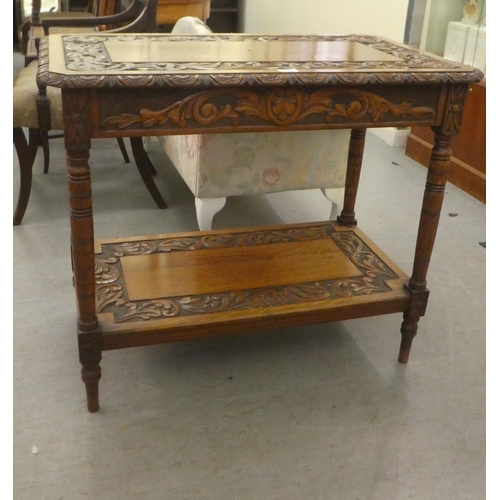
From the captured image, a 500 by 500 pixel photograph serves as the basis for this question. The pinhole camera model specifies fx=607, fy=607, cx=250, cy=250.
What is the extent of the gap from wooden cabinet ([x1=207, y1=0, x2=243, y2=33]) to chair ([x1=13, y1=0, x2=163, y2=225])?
336cm

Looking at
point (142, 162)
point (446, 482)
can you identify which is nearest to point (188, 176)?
point (142, 162)

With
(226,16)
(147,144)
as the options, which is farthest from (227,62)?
(226,16)

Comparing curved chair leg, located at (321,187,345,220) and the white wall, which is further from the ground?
the white wall

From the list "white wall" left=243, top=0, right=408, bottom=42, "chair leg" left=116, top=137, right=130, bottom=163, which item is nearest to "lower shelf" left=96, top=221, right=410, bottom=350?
"chair leg" left=116, top=137, right=130, bottom=163

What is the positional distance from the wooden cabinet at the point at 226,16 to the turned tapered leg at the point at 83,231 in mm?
4972

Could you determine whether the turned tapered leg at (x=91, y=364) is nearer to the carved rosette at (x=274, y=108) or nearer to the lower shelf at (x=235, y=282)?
the lower shelf at (x=235, y=282)

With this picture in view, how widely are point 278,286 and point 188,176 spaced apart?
74 centimetres

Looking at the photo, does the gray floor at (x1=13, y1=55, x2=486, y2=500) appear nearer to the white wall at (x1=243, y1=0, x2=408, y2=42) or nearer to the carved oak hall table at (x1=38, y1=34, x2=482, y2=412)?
the carved oak hall table at (x1=38, y1=34, x2=482, y2=412)

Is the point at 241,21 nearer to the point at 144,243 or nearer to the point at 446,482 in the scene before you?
the point at 144,243

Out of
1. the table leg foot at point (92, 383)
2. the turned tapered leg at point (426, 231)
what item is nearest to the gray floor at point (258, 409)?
the table leg foot at point (92, 383)

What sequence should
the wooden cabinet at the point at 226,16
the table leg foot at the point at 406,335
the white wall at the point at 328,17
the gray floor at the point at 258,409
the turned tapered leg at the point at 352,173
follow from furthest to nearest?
the wooden cabinet at the point at 226,16
the white wall at the point at 328,17
the turned tapered leg at the point at 352,173
the table leg foot at the point at 406,335
the gray floor at the point at 258,409

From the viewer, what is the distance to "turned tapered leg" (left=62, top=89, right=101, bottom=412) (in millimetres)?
1233

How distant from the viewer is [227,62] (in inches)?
54.2

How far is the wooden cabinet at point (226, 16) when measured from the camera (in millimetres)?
5877
